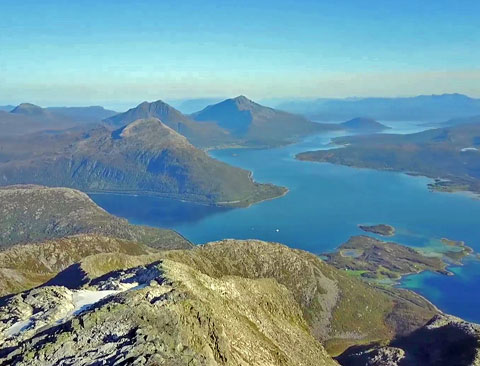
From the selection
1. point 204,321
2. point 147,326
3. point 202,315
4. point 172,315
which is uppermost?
point 147,326

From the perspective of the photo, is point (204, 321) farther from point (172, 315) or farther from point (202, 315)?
point (172, 315)

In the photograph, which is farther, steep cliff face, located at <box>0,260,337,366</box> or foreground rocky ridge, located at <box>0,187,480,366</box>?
foreground rocky ridge, located at <box>0,187,480,366</box>

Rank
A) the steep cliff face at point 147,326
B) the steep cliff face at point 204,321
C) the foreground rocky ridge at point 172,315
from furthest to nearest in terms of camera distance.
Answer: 1. the foreground rocky ridge at point 172,315
2. the steep cliff face at point 204,321
3. the steep cliff face at point 147,326

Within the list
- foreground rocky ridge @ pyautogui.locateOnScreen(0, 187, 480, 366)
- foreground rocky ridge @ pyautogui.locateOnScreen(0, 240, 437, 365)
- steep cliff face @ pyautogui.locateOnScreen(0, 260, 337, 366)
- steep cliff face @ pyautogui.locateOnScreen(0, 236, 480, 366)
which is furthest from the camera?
foreground rocky ridge @ pyautogui.locateOnScreen(0, 187, 480, 366)

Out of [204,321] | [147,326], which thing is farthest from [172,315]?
[204,321]

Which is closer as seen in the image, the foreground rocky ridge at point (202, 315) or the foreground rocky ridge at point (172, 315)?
the foreground rocky ridge at point (172, 315)

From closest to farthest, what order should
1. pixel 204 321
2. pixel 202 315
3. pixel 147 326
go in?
pixel 147 326, pixel 204 321, pixel 202 315

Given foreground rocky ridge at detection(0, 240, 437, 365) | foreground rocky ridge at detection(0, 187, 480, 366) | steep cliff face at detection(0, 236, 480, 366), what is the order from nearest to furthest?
1. steep cliff face at detection(0, 236, 480, 366)
2. foreground rocky ridge at detection(0, 240, 437, 365)
3. foreground rocky ridge at detection(0, 187, 480, 366)

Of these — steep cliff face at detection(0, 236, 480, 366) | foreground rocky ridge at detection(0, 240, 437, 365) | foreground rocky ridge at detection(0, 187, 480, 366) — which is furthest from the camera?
foreground rocky ridge at detection(0, 187, 480, 366)

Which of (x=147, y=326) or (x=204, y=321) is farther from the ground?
(x=147, y=326)

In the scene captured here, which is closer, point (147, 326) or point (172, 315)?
point (147, 326)

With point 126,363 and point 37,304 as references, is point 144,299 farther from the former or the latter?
point 37,304
